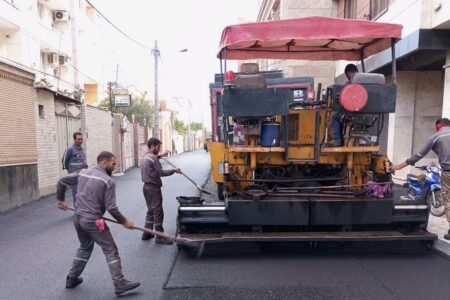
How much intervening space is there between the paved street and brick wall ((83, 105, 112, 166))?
29.8ft

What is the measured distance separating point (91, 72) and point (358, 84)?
29417 mm

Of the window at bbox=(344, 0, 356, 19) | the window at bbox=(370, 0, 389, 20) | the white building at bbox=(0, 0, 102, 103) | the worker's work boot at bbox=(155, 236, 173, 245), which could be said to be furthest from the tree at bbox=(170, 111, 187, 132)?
the worker's work boot at bbox=(155, 236, 173, 245)

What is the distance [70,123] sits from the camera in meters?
13.0

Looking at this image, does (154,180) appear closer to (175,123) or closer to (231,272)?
(231,272)

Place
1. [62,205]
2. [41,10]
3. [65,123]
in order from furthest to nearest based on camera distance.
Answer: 1. [41,10]
2. [65,123]
3. [62,205]

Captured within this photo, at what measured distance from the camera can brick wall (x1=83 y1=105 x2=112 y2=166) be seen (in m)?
15.0

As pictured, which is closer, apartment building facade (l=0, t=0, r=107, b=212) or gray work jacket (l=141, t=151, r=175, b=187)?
gray work jacket (l=141, t=151, r=175, b=187)

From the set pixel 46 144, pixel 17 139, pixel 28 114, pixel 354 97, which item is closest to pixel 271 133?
pixel 354 97

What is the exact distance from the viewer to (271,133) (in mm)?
5074

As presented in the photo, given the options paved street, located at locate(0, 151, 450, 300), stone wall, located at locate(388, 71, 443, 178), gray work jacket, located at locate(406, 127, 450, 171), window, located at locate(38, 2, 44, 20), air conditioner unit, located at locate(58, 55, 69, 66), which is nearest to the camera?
paved street, located at locate(0, 151, 450, 300)

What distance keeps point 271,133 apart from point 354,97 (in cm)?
112

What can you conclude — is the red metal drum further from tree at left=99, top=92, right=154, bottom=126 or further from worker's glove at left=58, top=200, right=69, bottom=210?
Answer: tree at left=99, top=92, right=154, bottom=126

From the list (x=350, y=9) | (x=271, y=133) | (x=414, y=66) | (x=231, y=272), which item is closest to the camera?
(x=231, y=272)

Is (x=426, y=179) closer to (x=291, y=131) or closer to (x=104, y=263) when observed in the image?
(x=291, y=131)
